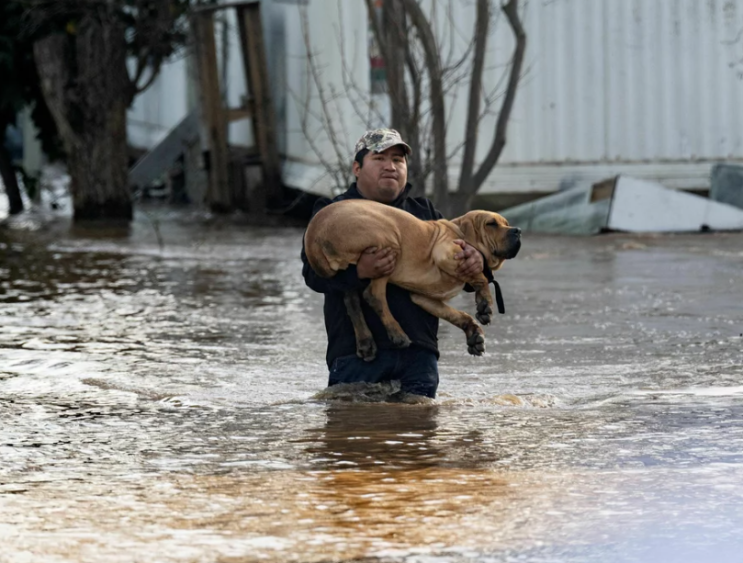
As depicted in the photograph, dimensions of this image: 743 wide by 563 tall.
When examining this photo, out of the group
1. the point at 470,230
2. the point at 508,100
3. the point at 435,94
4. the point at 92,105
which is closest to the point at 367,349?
the point at 470,230

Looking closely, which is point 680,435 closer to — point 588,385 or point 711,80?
point 588,385

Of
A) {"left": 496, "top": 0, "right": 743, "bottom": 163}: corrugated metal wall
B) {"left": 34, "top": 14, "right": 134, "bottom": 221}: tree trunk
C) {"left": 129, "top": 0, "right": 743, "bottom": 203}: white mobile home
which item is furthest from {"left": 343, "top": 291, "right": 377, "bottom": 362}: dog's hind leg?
{"left": 34, "top": 14, "right": 134, "bottom": 221}: tree trunk

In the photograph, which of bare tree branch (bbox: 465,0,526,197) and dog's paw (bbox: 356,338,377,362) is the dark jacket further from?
bare tree branch (bbox: 465,0,526,197)

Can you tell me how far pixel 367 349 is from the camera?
21.0 ft

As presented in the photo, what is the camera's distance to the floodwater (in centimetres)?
426

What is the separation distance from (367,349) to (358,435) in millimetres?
639

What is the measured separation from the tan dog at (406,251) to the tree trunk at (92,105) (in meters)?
13.6

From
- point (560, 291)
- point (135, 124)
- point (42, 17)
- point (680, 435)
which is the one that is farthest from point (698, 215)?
point (135, 124)

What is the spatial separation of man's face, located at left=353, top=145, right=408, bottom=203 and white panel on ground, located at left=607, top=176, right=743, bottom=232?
11440 millimetres

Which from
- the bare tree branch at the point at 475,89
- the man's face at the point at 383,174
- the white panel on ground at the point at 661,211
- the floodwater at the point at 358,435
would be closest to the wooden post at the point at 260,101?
the bare tree branch at the point at 475,89

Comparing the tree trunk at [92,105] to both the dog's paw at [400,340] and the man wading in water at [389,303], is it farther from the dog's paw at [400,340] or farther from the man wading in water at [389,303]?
the dog's paw at [400,340]

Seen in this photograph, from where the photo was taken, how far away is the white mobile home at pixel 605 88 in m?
19.2

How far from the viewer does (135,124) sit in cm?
3222

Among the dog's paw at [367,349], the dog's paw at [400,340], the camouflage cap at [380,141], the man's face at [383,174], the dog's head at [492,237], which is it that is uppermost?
the camouflage cap at [380,141]
